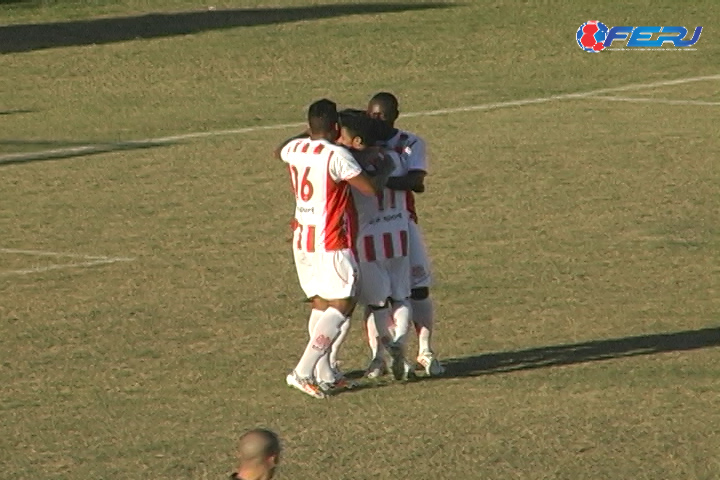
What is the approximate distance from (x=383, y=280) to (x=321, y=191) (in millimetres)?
814

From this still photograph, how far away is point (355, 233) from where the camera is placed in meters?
12.0

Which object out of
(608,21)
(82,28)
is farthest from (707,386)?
(82,28)

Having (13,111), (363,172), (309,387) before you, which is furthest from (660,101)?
(363,172)

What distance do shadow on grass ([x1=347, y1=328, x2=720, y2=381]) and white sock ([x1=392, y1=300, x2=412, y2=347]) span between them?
25.7 inches

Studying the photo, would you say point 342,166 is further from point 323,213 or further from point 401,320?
point 401,320

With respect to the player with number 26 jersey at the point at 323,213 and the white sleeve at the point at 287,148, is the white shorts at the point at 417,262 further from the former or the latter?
the white sleeve at the point at 287,148

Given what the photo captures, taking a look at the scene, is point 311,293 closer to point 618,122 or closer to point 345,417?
point 345,417

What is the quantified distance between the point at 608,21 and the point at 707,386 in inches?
1112

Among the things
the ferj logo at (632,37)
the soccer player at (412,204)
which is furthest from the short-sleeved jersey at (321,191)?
the ferj logo at (632,37)

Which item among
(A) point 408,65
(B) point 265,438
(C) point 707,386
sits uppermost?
(A) point 408,65

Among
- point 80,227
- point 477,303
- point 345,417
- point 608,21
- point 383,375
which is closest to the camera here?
point 345,417

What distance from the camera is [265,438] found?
22.4 ft

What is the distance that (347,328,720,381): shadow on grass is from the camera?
43.5 feet

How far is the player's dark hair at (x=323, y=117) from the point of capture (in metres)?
11.7
